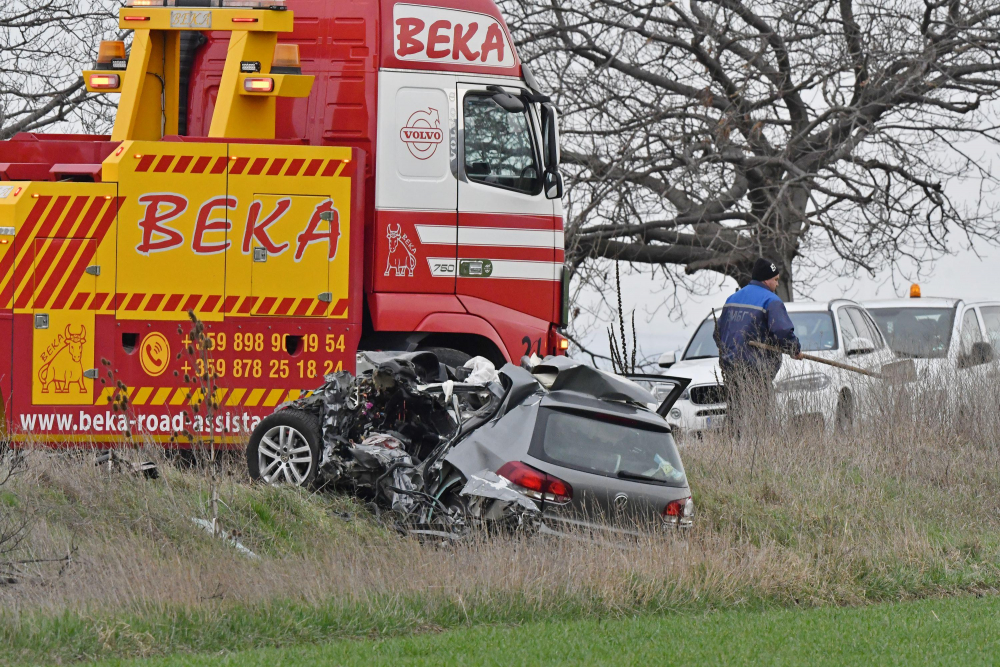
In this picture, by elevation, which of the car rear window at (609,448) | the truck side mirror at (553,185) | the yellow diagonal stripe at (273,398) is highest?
the truck side mirror at (553,185)

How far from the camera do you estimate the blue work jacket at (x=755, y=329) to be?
11805 mm

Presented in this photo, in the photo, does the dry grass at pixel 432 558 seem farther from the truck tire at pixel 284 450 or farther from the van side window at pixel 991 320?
the van side window at pixel 991 320

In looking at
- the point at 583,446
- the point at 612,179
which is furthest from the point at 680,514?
the point at 612,179

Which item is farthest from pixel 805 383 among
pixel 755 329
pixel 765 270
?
pixel 765 270

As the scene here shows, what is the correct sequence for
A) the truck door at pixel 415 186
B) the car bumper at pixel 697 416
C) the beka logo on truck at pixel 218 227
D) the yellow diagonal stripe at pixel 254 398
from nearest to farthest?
1. the beka logo on truck at pixel 218 227
2. the yellow diagonal stripe at pixel 254 398
3. the truck door at pixel 415 186
4. the car bumper at pixel 697 416

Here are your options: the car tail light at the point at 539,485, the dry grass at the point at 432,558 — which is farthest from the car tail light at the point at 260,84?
the car tail light at the point at 539,485

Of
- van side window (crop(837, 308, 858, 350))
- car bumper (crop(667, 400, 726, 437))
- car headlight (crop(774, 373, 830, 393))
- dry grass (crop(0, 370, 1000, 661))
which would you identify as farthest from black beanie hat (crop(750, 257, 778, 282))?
dry grass (crop(0, 370, 1000, 661))

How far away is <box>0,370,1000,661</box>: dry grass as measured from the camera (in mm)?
6340

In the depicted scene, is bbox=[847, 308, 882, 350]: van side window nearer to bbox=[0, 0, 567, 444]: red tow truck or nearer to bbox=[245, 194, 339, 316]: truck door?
bbox=[0, 0, 567, 444]: red tow truck

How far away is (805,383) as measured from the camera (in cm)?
1241

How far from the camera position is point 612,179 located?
1942 cm

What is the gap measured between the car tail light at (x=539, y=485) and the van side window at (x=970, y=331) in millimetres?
7400

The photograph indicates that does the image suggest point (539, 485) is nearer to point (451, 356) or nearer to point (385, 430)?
point (385, 430)

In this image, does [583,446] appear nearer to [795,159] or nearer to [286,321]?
[286,321]
